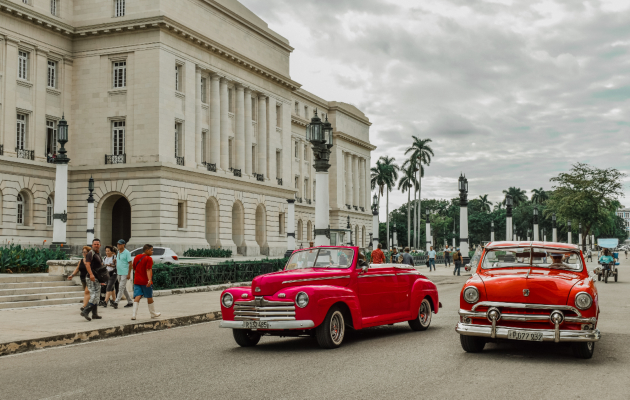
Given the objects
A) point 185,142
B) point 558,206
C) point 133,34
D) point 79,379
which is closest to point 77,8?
point 133,34

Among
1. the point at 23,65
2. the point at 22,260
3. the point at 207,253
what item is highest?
the point at 23,65

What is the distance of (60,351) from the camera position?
38.0 ft

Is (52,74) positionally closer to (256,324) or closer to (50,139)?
(50,139)

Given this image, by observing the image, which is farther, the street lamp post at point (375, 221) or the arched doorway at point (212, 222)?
the arched doorway at point (212, 222)

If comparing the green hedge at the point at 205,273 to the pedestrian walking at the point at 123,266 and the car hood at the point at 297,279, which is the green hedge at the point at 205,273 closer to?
the pedestrian walking at the point at 123,266

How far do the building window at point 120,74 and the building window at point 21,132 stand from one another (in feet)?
22.2

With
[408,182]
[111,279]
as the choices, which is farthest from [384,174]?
[111,279]

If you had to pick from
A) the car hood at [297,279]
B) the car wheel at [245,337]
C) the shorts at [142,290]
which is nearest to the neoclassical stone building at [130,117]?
the shorts at [142,290]

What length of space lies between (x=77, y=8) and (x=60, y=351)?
1629 inches

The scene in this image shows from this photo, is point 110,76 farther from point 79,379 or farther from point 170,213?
point 79,379

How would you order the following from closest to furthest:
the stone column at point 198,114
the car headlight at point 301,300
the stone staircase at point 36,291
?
the car headlight at point 301,300
the stone staircase at point 36,291
the stone column at point 198,114

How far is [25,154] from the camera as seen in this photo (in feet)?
143

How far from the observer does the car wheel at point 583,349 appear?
9.30 meters

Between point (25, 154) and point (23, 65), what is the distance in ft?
19.3
